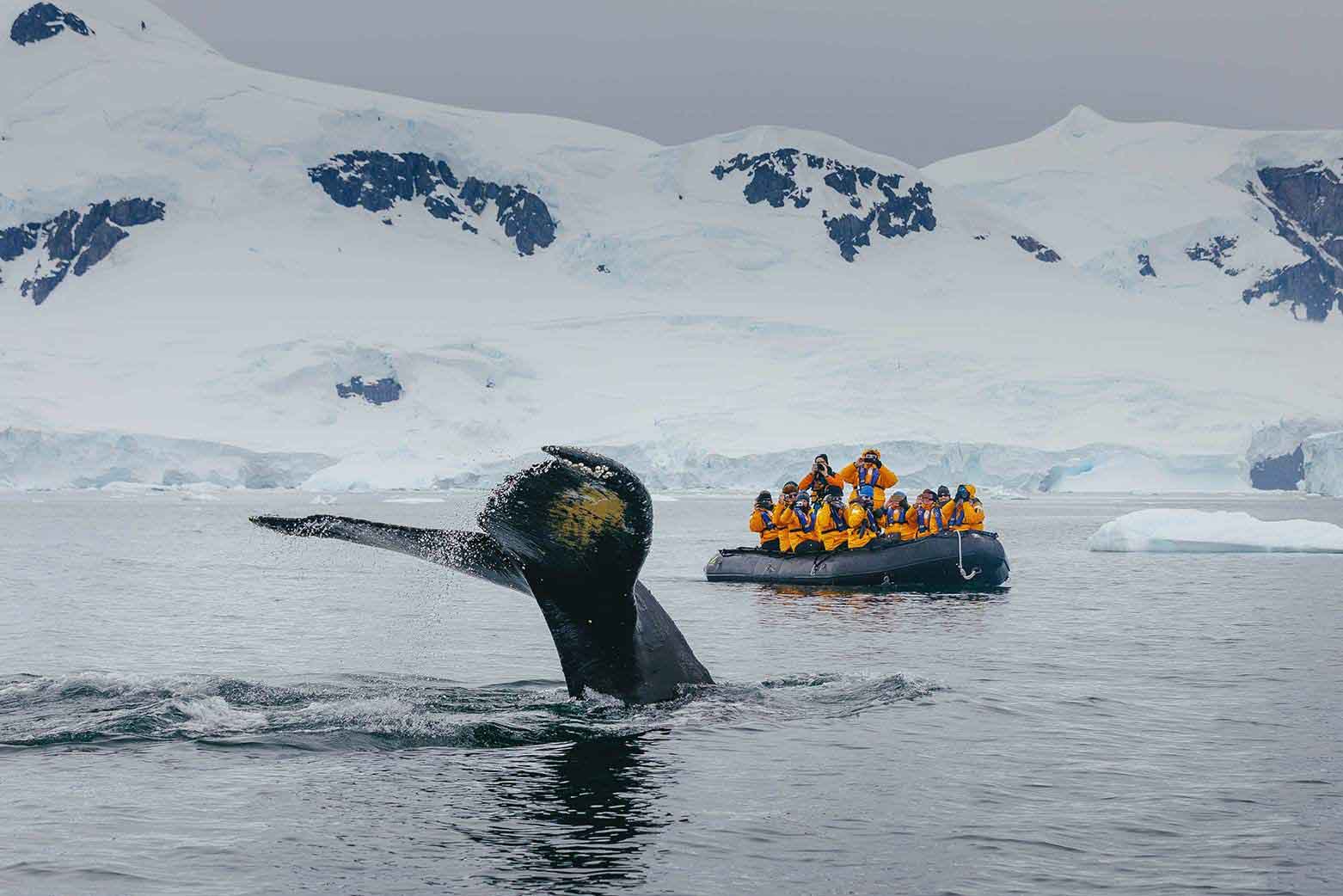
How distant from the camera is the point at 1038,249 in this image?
14712 cm

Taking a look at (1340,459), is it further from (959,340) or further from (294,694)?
(294,694)

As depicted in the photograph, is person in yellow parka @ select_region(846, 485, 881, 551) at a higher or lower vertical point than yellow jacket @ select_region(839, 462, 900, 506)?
lower

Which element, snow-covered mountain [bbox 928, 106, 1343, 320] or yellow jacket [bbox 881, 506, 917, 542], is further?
snow-covered mountain [bbox 928, 106, 1343, 320]

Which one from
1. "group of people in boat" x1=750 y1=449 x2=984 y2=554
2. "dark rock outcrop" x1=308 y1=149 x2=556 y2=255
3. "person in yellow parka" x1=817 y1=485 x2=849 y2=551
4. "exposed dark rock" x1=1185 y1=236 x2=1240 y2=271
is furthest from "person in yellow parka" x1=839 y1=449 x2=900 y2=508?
"exposed dark rock" x1=1185 y1=236 x2=1240 y2=271

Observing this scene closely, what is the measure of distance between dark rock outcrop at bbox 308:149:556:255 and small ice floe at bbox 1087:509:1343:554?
379 ft

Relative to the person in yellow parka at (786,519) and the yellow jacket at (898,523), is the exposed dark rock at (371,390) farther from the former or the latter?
the yellow jacket at (898,523)

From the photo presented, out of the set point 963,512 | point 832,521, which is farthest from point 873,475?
point 963,512

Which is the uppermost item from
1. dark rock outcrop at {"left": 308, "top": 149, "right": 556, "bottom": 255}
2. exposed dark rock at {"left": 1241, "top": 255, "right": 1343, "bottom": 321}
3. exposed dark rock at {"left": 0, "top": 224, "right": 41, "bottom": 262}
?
dark rock outcrop at {"left": 308, "top": 149, "right": 556, "bottom": 255}

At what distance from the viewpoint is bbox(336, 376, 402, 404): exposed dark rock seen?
9725cm

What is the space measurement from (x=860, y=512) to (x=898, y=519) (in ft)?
3.18

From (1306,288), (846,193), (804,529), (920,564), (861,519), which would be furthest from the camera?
(1306,288)

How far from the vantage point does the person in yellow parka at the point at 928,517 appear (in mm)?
22688

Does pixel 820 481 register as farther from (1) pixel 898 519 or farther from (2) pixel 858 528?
(1) pixel 898 519

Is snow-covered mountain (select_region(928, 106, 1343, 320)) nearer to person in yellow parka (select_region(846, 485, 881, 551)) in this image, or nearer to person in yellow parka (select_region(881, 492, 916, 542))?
person in yellow parka (select_region(881, 492, 916, 542))
